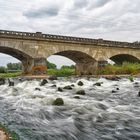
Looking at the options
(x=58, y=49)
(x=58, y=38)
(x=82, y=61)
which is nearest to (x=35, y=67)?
(x=58, y=49)

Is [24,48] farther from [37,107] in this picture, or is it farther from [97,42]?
[37,107]

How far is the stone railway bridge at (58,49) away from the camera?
42312 millimetres

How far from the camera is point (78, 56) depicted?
53.5m

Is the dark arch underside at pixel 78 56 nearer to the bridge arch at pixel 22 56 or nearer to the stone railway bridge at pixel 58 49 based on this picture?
the stone railway bridge at pixel 58 49

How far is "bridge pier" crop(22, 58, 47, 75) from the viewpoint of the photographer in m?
43.5

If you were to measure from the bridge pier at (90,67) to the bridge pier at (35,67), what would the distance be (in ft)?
32.9

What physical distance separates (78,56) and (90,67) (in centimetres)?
301

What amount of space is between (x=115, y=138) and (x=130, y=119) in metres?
2.65

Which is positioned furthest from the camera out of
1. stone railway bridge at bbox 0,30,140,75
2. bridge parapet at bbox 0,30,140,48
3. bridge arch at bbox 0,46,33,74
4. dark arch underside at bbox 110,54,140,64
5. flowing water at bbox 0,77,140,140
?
dark arch underside at bbox 110,54,140,64

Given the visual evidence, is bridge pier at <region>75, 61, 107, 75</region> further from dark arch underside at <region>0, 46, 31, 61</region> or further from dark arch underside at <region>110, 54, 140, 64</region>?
dark arch underside at <region>0, 46, 31, 61</region>

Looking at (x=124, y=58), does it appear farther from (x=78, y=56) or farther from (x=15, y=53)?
(x=15, y=53)

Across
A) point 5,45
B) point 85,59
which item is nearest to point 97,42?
point 85,59

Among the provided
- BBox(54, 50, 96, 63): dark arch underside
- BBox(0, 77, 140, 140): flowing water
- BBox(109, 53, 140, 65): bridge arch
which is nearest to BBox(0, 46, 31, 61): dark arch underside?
BBox(54, 50, 96, 63): dark arch underside

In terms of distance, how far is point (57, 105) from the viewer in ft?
48.6
